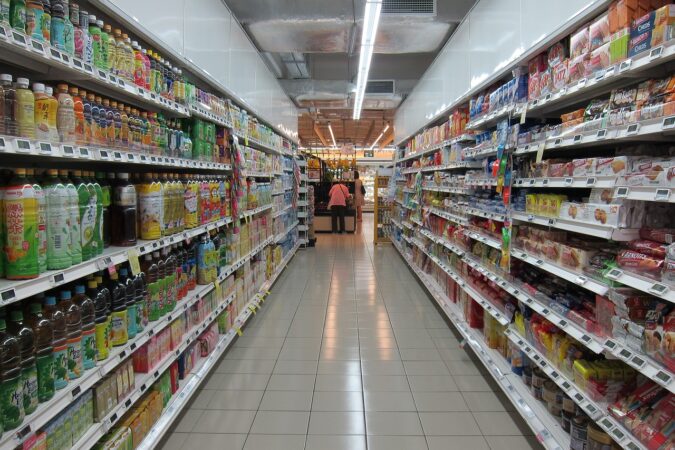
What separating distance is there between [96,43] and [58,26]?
279 millimetres

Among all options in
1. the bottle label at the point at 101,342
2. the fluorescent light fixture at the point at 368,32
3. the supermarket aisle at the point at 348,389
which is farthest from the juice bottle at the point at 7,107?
the fluorescent light fixture at the point at 368,32

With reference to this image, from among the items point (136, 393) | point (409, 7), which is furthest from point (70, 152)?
point (409, 7)

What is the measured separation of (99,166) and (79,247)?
115cm

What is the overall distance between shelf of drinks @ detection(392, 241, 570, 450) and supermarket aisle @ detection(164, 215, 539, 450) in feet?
0.63

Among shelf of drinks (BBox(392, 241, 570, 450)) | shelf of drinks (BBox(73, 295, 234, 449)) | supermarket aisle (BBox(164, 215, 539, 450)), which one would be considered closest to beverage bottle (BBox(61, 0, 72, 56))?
shelf of drinks (BBox(73, 295, 234, 449))

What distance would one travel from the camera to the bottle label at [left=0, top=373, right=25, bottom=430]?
154 centimetres

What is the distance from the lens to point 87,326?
2.07 m

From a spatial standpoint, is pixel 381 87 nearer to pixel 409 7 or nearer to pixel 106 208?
pixel 409 7

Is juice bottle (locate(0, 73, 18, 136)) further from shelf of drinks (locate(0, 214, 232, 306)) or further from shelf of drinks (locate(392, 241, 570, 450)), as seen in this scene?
shelf of drinks (locate(392, 241, 570, 450))

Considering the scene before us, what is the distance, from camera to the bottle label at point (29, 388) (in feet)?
5.41

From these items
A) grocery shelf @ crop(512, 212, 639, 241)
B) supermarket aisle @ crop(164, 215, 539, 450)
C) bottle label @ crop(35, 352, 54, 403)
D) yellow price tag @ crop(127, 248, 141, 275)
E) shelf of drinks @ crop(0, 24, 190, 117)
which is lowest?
supermarket aisle @ crop(164, 215, 539, 450)

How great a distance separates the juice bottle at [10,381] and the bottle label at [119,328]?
27.4 inches

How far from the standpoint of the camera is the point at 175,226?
10.1 feet

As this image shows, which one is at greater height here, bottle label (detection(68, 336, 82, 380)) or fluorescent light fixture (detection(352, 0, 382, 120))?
fluorescent light fixture (detection(352, 0, 382, 120))
